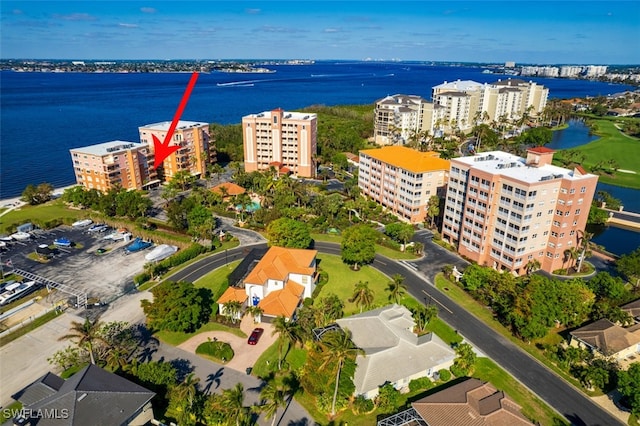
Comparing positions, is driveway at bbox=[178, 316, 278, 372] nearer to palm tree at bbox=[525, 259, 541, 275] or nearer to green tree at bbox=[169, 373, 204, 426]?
green tree at bbox=[169, 373, 204, 426]

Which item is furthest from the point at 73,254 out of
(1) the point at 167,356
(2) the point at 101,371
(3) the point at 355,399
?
(3) the point at 355,399

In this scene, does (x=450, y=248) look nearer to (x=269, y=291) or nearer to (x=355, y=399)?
(x=269, y=291)

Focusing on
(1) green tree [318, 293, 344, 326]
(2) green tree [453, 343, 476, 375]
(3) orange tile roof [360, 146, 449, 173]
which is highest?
(3) orange tile roof [360, 146, 449, 173]

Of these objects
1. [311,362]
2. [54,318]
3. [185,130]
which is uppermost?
[185,130]

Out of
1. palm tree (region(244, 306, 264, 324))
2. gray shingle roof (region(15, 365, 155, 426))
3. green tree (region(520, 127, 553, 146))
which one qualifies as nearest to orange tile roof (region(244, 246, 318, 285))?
palm tree (region(244, 306, 264, 324))

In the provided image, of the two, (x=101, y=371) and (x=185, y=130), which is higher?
(x=185, y=130)

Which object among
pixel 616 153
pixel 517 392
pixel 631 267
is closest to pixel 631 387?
pixel 517 392
